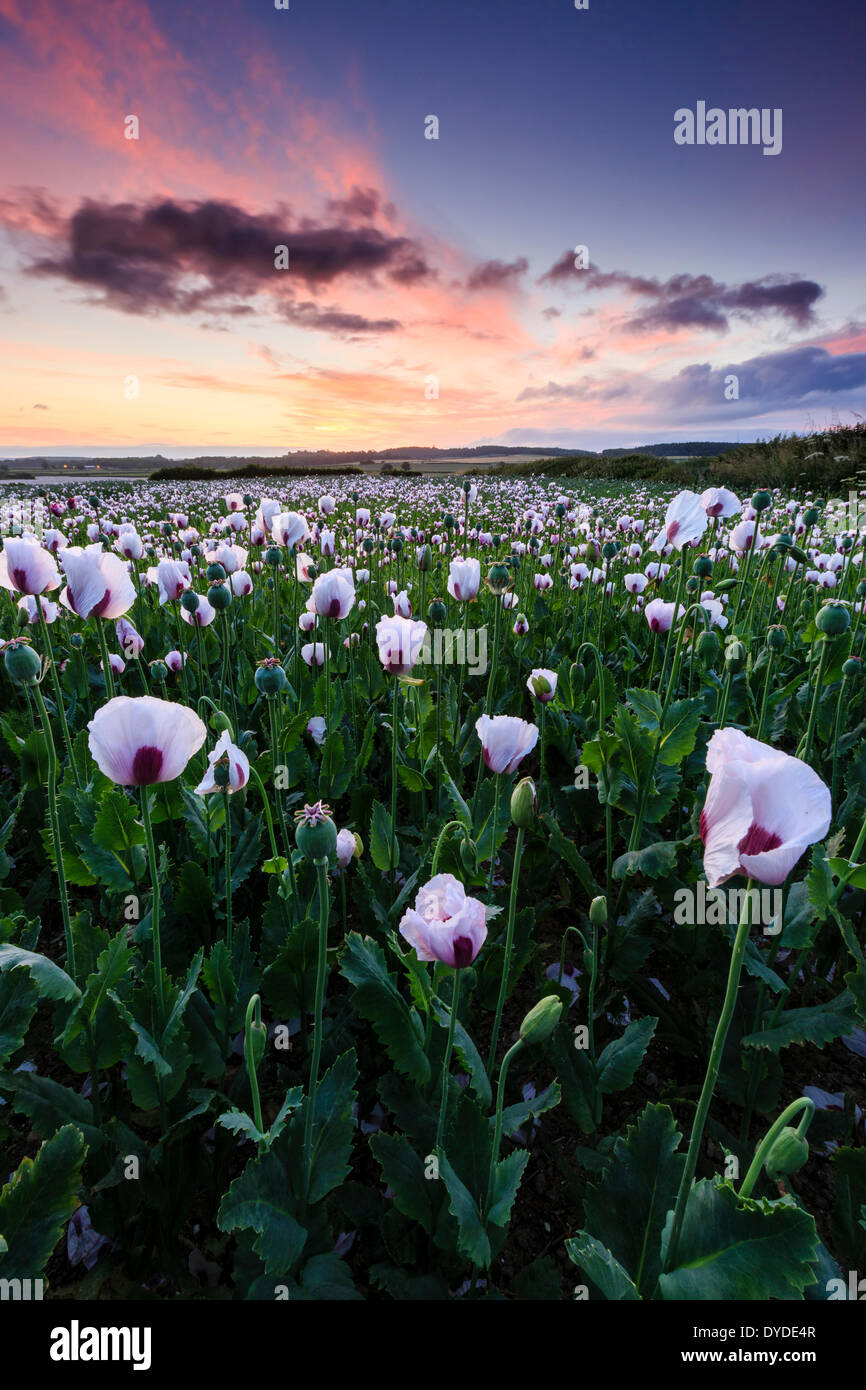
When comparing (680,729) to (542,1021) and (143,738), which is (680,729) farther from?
(143,738)

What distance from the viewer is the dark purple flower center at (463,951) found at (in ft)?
3.39

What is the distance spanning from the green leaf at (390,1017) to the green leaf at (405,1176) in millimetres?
128

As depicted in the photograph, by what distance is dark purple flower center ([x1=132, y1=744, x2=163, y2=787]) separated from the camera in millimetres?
1169

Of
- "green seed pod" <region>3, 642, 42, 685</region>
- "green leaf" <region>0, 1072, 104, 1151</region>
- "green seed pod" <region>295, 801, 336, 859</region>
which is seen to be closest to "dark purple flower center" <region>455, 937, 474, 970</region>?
"green seed pod" <region>295, 801, 336, 859</region>

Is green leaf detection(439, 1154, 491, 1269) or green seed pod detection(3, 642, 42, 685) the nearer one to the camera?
green leaf detection(439, 1154, 491, 1269)

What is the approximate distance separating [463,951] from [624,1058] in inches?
26.8

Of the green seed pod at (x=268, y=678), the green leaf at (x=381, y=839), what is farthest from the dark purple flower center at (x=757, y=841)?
the green seed pod at (x=268, y=678)

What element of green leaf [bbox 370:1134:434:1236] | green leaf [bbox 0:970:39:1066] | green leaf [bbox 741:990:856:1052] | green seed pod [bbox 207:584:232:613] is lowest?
green leaf [bbox 370:1134:434:1236]

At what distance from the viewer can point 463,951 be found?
104 cm

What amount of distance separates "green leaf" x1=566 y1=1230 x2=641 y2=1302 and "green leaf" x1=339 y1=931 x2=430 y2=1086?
42 centimetres

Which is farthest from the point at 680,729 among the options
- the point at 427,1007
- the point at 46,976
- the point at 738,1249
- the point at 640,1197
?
the point at 46,976

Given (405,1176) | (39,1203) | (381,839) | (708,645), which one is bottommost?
(405,1176)

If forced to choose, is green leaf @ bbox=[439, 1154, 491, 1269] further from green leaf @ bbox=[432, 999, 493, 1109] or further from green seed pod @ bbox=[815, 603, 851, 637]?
green seed pod @ bbox=[815, 603, 851, 637]

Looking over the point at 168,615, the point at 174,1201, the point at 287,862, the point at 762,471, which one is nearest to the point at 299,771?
the point at 287,862
